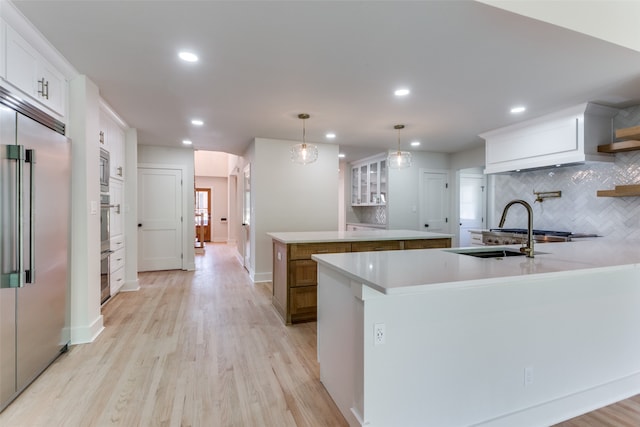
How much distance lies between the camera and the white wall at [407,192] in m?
6.21

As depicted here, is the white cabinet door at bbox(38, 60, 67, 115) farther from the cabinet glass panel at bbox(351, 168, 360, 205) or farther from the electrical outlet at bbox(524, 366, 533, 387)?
the cabinet glass panel at bbox(351, 168, 360, 205)

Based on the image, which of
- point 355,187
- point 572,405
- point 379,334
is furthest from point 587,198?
point 355,187

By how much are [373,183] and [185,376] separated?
18.1 ft

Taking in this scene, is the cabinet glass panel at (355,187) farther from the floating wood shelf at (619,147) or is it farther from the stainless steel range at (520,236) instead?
the floating wood shelf at (619,147)

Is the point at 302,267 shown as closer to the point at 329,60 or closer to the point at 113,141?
the point at 329,60

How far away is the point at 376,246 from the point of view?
3.48 meters

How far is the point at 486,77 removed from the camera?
9.02 ft

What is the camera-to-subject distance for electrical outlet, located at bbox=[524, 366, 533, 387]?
5.61 ft

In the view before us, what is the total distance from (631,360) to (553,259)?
0.95 metres

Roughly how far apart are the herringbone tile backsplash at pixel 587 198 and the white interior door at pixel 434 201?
1679mm

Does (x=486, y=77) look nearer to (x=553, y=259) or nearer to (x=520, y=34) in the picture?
(x=520, y=34)

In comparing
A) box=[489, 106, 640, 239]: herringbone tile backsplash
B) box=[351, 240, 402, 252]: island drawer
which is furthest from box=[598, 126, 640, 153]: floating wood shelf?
box=[351, 240, 402, 252]: island drawer

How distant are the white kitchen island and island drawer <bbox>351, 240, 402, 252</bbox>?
4.33 ft

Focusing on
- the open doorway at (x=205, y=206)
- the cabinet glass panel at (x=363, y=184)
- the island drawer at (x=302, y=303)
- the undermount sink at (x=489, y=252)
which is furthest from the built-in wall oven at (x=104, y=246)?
the open doorway at (x=205, y=206)
